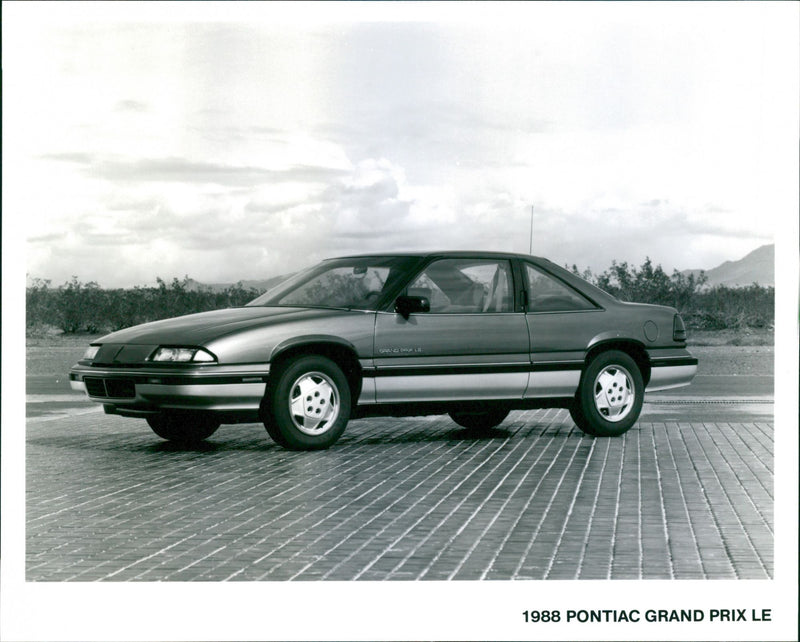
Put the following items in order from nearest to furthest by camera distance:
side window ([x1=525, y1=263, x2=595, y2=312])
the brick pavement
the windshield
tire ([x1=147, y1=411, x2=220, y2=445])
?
1. the brick pavement
2. the windshield
3. side window ([x1=525, y1=263, x2=595, y2=312])
4. tire ([x1=147, y1=411, x2=220, y2=445])

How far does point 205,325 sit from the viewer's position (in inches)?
400

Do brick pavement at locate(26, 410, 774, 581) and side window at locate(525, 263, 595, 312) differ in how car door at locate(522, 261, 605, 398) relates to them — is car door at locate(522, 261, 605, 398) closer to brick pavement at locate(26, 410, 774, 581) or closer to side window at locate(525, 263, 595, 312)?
side window at locate(525, 263, 595, 312)

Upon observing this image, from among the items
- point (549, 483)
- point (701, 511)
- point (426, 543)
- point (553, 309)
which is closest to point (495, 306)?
point (553, 309)

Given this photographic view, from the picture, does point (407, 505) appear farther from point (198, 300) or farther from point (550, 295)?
point (198, 300)

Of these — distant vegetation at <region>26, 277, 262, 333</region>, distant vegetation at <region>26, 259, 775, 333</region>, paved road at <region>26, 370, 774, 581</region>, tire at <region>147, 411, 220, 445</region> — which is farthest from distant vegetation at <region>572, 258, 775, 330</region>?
tire at <region>147, 411, 220, 445</region>

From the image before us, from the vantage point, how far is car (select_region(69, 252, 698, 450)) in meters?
9.96

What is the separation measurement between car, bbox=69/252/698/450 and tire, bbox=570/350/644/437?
0.01 meters

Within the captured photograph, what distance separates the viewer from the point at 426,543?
6.93 m

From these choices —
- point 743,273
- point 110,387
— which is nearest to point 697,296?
point 743,273

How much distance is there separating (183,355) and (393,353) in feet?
5.66

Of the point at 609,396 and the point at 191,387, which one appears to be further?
the point at 609,396

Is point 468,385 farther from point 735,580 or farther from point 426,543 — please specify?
point 735,580

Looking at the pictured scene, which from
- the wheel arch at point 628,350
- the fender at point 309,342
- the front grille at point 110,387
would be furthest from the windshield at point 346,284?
the wheel arch at point 628,350

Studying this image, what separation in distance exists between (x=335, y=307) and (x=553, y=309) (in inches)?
78.7
